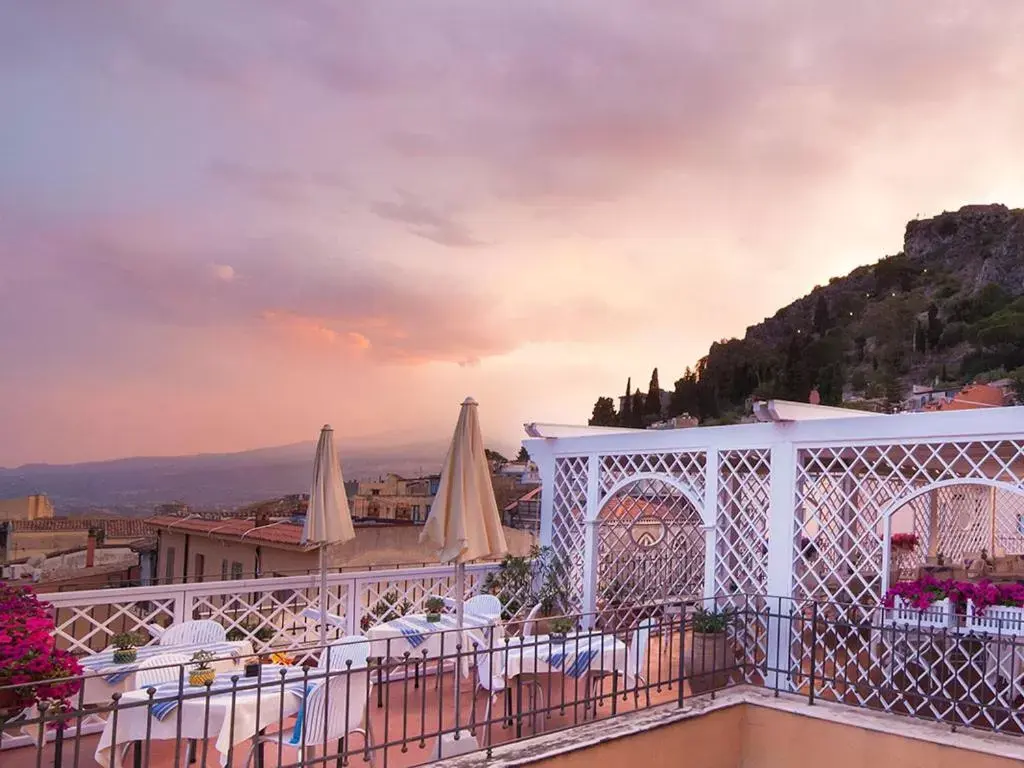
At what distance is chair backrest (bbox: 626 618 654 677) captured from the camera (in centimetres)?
574

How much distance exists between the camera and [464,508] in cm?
582

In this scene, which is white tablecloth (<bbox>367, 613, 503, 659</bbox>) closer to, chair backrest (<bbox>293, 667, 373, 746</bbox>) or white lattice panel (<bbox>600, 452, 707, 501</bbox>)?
chair backrest (<bbox>293, 667, 373, 746</bbox>)

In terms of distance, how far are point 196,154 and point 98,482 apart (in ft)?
72.6

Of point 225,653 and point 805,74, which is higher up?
point 805,74

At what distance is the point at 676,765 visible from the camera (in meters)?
5.28

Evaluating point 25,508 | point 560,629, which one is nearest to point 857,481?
point 560,629

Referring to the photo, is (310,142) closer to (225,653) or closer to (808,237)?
(225,653)

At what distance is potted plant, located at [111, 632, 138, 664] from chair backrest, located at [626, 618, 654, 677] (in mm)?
3175

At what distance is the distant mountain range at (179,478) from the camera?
3019 cm

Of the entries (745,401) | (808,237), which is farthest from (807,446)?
(745,401)

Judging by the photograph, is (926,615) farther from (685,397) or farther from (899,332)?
(899,332)

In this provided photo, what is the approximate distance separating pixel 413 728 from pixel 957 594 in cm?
421

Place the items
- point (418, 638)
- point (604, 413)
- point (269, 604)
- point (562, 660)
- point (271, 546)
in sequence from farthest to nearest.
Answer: point (604, 413), point (271, 546), point (269, 604), point (418, 638), point (562, 660)

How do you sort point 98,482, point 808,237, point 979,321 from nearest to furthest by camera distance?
point 808,237, point 98,482, point 979,321
